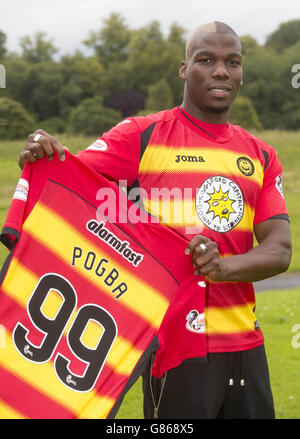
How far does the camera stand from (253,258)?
3062 millimetres

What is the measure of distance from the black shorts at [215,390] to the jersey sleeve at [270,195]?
0.77 metres

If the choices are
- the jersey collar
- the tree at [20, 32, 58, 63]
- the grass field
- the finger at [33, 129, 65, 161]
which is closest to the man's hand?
the jersey collar

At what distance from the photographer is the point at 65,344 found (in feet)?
9.69

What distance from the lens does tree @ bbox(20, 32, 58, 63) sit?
7706 cm

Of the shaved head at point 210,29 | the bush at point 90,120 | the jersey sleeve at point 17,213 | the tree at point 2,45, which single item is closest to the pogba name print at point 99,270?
the jersey sleeve at point 17,213

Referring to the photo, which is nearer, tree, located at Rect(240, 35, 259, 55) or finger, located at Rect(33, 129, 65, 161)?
finger, located at Rect(33, 129, 65, 161)

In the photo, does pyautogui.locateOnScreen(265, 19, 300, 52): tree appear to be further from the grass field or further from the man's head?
the man's head

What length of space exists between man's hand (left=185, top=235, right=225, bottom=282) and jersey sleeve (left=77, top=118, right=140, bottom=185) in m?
0.55

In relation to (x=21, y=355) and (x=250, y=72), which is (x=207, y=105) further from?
(x=250, y=72)

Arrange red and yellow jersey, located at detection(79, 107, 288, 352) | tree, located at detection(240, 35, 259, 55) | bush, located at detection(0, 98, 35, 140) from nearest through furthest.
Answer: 1. red and yellow jersey, located at detection(79, 107, 288, 352)
2. bush, located at detection(0, 98, 35, 140)
3. tree, located at detection(240, 35, 259, 55)

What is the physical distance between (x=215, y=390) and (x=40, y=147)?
5.18 feet

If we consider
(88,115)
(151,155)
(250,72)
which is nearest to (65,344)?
(151,155)
